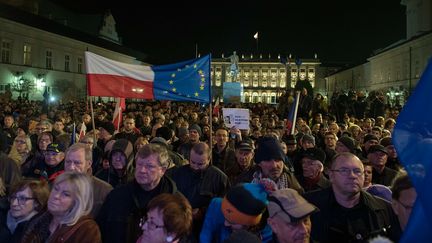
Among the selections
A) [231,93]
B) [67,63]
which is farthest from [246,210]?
[67,63]

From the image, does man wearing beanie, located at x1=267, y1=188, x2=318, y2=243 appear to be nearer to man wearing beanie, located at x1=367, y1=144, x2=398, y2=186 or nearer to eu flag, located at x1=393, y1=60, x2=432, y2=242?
eu flag, located at x1=393, y1=60, x2=432, y2=242

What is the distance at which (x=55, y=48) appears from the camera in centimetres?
4597

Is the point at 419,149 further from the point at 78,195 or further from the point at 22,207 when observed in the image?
the point at 22,207

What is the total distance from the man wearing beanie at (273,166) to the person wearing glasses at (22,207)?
213cm

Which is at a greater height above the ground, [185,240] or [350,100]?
[350,100]

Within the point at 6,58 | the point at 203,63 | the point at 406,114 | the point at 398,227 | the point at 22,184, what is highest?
the point at 6,58

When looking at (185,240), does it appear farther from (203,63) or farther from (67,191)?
→ (203,63)

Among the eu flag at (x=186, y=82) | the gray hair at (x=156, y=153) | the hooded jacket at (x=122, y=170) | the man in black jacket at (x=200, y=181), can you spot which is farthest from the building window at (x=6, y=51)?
the gray hair at (x=156, y=153)

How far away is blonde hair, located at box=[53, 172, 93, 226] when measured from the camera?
130 inches

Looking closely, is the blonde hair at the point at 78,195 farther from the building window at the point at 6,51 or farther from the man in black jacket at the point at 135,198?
the building window at the point at 6,51

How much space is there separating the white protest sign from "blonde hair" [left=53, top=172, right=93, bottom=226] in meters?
7.55

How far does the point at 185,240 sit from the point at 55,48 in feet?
154

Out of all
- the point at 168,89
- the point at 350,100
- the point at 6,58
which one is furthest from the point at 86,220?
the point at 6,58

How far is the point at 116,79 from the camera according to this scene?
805cm
